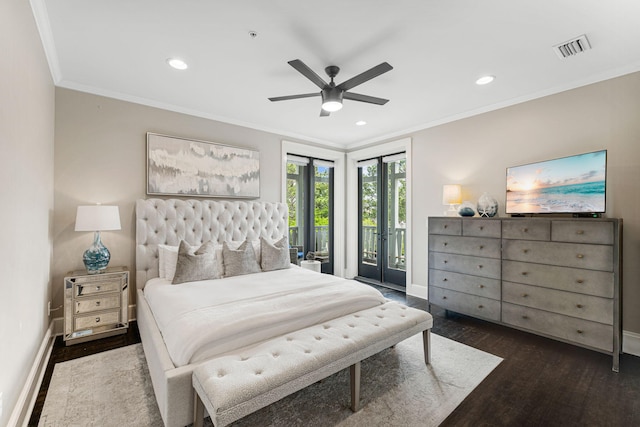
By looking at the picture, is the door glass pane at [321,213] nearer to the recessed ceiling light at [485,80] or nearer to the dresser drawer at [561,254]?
the recessed ceiling light at [485,80]

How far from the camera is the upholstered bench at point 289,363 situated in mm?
1394

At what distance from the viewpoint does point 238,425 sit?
5.69 ft

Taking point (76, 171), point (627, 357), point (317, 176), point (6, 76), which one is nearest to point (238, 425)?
point (6, 76)

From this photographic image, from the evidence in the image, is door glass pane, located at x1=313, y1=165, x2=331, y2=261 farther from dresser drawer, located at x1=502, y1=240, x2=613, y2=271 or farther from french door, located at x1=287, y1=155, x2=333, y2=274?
dresser drawer, located at x1=502, y1=240, x2=613, y2=271

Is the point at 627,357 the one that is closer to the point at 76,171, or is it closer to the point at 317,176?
the point at 317,176

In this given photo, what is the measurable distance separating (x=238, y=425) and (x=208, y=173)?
10.1 ft

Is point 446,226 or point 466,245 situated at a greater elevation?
point 446,226

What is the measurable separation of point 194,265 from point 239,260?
1.67ft

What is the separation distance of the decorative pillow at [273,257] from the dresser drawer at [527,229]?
102 inches

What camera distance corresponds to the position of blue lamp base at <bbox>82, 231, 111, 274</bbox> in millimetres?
2938

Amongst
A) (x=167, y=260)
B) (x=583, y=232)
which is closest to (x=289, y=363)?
(x=167, y=260)

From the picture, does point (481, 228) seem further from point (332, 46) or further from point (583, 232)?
point (332, 46)

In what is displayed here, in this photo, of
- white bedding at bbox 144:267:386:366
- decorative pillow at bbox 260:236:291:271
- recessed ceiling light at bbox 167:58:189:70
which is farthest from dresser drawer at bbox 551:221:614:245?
recessed ceiling light at bbox 167:58:189:70

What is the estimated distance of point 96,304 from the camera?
2.90 meters
